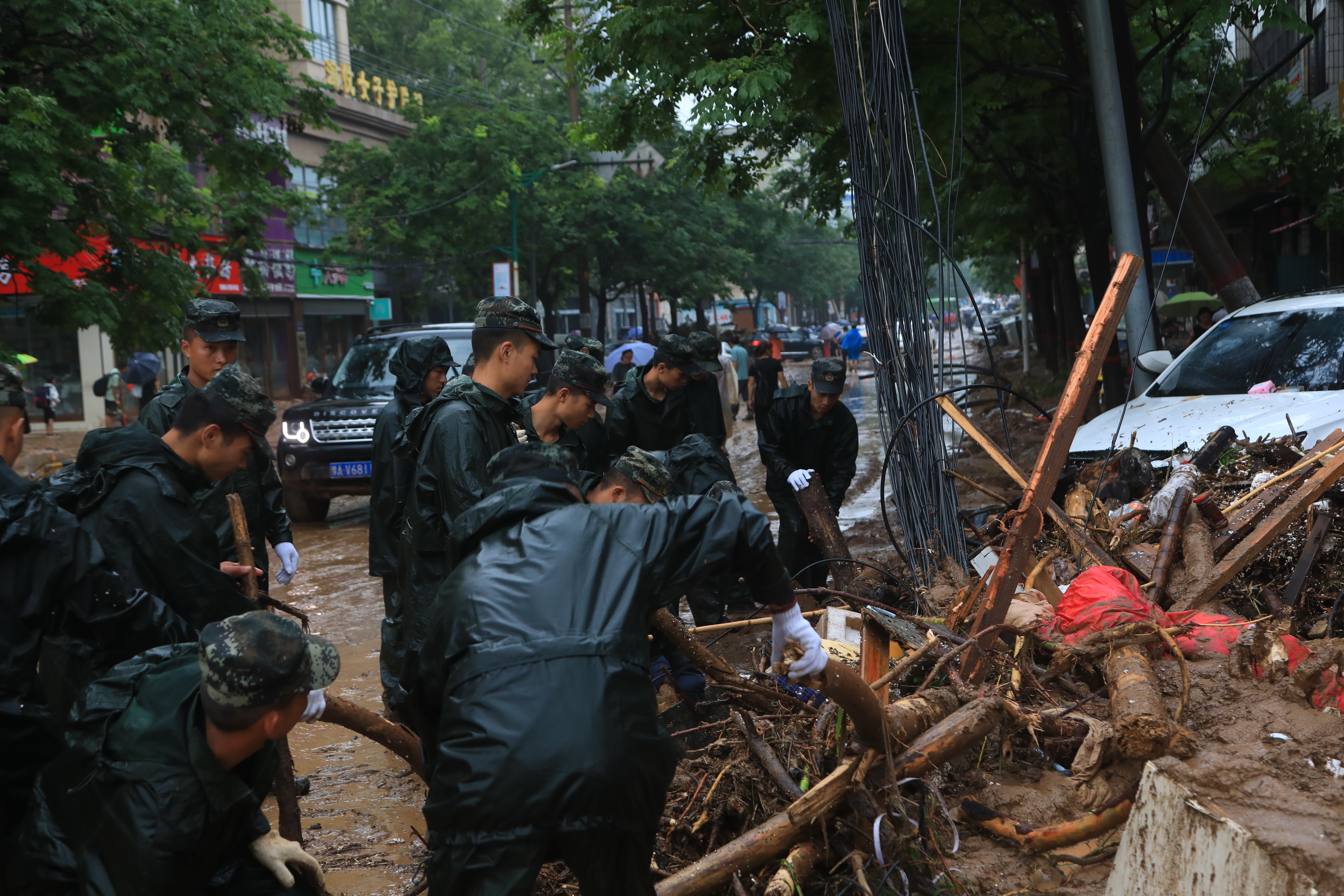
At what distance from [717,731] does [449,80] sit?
41705 mm

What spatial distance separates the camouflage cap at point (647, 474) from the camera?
125 inches

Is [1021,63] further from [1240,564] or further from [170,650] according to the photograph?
[170,650]

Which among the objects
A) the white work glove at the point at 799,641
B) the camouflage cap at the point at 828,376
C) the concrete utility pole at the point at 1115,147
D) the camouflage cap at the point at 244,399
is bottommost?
the white work glove at the point at 799,641

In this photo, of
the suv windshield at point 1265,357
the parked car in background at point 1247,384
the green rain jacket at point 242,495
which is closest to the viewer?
the green rain jacket at point 242,495

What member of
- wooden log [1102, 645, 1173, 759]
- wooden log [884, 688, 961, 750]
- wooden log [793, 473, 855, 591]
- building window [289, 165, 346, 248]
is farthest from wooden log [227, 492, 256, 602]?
building window [289, 165, 346, 248]

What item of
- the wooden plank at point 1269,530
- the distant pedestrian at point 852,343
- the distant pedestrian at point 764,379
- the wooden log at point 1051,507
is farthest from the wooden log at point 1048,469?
the distant pedestrian at point 852,343

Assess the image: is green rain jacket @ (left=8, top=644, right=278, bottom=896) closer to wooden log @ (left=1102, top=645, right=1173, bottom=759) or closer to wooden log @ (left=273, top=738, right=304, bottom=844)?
wooden log @ (left=273, top=738, right=304, bottom=844)

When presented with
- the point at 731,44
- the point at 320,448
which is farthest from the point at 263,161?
the point at 731,44

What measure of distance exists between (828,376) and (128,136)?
8.88m

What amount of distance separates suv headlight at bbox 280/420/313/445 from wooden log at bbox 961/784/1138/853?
8.80 meters

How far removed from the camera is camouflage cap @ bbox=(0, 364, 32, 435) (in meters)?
3.36

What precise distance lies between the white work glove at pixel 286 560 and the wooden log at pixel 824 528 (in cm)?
291

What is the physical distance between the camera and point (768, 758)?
11.3 ft

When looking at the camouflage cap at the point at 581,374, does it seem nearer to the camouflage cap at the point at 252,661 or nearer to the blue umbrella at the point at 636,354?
the camouflage cap at the point at 252,661
